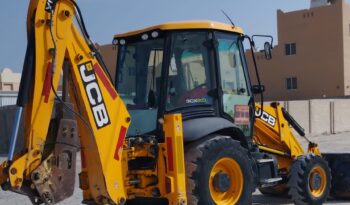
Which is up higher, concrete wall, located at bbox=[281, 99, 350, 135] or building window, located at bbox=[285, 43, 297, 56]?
building window, located at bbox=[285, 43, 297, 56]

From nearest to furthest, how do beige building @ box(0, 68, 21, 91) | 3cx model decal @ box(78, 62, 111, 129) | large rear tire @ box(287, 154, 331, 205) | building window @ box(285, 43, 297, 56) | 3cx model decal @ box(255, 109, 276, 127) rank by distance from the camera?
3cx model decal @ box(78, 62, 111, 129) → large rear tire @ box(287, 154, 331, 205) → 3cx model decal @ box(255, 109, 276, 127) → building window @ box(285, 43, 297, 56) → beige building @ box(0, 68, 21, 91)

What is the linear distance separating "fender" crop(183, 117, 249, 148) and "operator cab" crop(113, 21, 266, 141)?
6cm

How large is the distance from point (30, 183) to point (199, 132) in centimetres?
215

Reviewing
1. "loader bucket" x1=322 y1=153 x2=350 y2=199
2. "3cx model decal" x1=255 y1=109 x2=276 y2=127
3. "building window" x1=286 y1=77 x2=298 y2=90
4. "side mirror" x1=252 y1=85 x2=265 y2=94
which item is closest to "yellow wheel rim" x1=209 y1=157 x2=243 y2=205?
"side mirror" x1=252 y1=85 x2=265 y2=94

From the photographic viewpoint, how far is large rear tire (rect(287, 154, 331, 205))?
841cm

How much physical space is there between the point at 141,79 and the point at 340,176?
407cm

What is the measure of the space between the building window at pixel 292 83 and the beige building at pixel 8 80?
26254 mm

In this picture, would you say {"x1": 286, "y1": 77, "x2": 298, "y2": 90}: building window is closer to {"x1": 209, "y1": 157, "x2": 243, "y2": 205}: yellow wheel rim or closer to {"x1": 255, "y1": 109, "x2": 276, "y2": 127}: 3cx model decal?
{"x1": 255, "y1": 109, "x2": 276, "y2": 127}: 3cx model decal

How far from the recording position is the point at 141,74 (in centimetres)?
738

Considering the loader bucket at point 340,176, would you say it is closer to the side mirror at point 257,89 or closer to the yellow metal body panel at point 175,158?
the side mirror at point 257,89

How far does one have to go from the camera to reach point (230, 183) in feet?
23.0

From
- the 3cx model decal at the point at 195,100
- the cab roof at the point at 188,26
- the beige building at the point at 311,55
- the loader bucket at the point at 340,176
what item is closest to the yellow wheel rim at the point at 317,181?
the loader bucket at the point at 340,176

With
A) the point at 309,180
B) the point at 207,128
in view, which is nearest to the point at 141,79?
the point at 207,128

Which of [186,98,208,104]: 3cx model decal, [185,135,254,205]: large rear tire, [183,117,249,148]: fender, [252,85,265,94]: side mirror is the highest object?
[252,85,265,94]: side mirror
